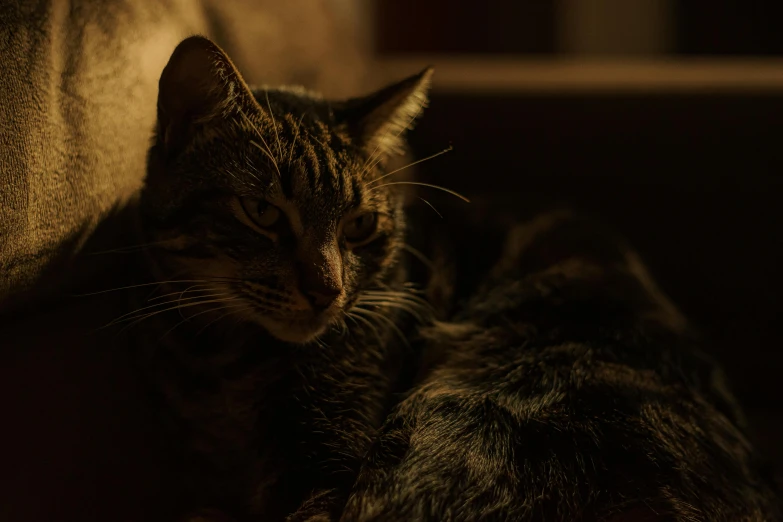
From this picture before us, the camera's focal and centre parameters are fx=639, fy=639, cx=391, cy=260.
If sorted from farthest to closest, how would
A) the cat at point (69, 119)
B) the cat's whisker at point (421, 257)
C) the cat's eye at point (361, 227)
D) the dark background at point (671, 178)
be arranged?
the dark background at point (671, 178) < the cat's whisker at point (421, 257) < the cat's eye at point (361, 227) < the cat at point (69, 119)

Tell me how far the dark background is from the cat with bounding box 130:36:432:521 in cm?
47

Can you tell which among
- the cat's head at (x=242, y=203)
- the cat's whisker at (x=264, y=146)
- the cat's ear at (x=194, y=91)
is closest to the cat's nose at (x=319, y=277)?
the cat's head at (x=242, y=203)

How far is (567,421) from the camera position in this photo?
29.1 inches

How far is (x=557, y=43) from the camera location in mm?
2994

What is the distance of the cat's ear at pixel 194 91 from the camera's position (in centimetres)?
74

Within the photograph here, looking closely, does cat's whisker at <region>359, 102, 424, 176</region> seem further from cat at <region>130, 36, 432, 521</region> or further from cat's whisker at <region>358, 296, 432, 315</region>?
cat's whisker at <region>358, 296, 432, 315</region>

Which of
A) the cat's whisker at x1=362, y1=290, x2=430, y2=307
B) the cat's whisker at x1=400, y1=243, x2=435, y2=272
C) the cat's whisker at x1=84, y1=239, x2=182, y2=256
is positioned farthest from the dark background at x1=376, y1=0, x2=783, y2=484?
the cat's whisker at x1=84, y1=239, x2=182, y2=256

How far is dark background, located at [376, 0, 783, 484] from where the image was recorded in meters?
1.35

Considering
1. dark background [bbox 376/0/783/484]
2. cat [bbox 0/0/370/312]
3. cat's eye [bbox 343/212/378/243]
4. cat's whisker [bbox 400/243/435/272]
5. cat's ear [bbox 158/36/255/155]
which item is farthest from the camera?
dark background [bbox 376/0/783/484]

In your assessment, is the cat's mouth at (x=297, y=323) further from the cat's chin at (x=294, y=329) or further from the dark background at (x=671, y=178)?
the dark background at (x=671, y=178)

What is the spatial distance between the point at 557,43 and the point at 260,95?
2.45 meters

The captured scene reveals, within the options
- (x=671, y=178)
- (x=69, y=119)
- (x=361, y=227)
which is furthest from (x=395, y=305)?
(x=671, y=178)

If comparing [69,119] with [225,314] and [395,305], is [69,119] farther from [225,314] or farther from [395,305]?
[395,305]

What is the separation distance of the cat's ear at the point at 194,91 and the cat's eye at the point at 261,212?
4.6 inches
